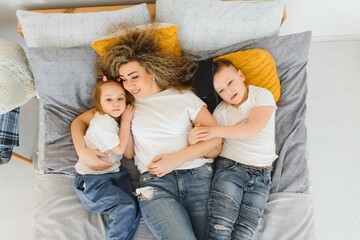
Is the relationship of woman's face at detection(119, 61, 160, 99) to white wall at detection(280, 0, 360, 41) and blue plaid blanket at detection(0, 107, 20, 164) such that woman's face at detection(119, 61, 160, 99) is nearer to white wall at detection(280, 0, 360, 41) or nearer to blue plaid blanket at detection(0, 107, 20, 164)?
blue plaid blanket at detection(0, 107, 20, 164)

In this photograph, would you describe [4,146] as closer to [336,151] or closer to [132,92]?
[132,92]

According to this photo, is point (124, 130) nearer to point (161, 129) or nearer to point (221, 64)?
point (161, 129)

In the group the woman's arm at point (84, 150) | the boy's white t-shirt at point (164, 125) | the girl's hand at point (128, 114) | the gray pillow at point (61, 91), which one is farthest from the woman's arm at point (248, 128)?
the gray pillow at point (61, 91)

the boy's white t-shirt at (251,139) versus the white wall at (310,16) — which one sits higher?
the white wall at (310,16)

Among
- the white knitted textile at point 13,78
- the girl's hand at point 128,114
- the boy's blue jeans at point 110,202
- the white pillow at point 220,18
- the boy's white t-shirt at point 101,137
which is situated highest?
the white pillow at point 220,18

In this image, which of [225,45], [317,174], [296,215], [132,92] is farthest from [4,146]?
[317,174]

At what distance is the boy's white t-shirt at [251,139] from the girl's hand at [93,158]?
49 cm

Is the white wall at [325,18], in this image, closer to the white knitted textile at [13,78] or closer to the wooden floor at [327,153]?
the wooden floor at [327,153]

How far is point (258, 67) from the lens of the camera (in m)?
1.63

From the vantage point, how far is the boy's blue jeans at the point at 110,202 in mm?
1453

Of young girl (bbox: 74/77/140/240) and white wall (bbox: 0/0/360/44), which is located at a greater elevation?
white wall (bbox: 0/0/360/44)

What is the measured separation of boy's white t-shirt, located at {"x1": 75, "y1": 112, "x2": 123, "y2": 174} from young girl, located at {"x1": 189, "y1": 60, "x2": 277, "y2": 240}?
1.03 ft

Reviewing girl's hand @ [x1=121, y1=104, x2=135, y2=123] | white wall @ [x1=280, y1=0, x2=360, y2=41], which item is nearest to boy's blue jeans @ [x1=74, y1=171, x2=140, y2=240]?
girl's hand @ [x1=121, y1=104, x2=135, y2=123]

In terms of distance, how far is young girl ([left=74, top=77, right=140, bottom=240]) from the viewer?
147 centimetres
